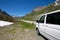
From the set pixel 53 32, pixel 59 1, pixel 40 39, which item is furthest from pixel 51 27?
pixel 59 1

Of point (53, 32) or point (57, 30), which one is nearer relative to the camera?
point (57, 30)

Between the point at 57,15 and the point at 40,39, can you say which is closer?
the point at 57,15

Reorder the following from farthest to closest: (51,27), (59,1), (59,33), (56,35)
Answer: (59,1) → (51,27) → (56,35) → (59,33)

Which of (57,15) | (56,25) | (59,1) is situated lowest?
(56,25)

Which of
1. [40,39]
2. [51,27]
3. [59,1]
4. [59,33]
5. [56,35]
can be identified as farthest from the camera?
[59,1]

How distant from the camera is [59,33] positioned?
664cm

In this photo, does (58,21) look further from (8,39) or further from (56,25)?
(8,39)

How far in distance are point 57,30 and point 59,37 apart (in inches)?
15.3

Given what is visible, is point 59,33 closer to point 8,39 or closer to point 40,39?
point 40,39

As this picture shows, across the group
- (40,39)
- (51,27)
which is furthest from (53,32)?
(40,39)

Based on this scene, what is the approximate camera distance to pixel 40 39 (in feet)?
33.9

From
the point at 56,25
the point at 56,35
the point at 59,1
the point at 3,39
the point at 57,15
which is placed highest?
the point at 59,1

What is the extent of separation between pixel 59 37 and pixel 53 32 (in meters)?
0.86

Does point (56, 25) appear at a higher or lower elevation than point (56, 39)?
higher
